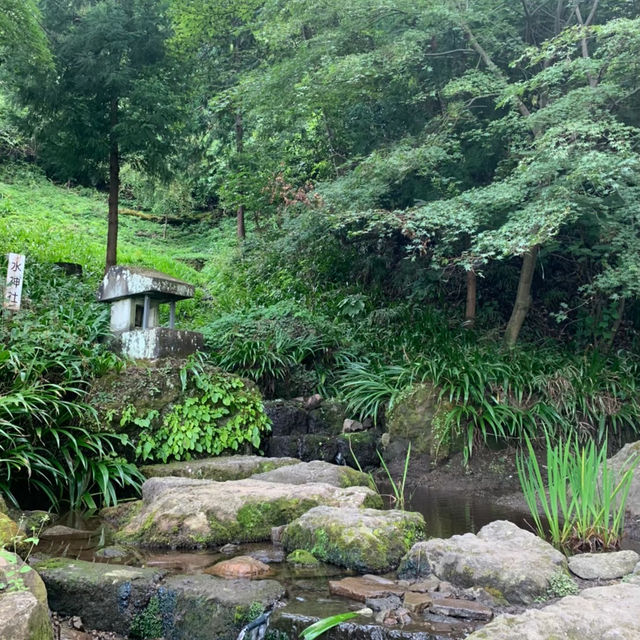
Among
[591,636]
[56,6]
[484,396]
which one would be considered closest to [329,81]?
[484,396]

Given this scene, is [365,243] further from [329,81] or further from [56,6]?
[56,6]

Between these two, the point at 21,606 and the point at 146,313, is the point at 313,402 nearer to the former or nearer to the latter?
the point at 146,313

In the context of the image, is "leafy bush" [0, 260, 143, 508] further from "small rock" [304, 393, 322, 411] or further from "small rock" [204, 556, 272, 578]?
"small rock" [304, 393, 322, 411]

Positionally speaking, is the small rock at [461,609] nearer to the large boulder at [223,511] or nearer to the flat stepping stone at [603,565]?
the flat stepping stone at [603,565]

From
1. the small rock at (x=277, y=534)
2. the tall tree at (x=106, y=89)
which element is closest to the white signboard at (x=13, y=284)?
the tall tree at (x=106, y=89)

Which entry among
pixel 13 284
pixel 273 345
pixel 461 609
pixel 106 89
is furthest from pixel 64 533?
pixel 106 89

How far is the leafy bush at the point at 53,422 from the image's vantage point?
4.64 meters

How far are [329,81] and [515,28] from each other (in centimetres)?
324

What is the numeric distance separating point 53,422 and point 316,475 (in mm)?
2365

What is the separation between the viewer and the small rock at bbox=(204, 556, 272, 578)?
2900 millimetres

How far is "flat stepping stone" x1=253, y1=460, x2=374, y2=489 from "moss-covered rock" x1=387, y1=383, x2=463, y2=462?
6.72 ft

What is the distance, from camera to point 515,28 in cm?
877

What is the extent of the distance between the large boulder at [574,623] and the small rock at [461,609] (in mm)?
356

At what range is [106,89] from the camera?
9812 mm
